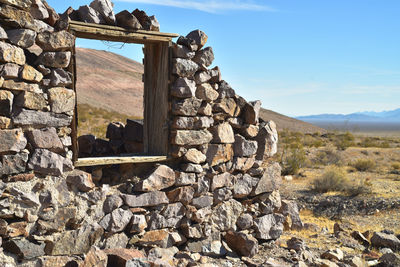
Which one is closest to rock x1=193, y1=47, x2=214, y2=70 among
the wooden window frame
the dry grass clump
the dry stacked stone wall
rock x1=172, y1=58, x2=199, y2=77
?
the dry stacked stone wall

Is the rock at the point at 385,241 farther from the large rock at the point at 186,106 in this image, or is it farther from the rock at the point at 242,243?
the large rock at the point at 186,106

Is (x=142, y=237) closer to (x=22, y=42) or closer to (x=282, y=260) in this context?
(x=282, y=260)

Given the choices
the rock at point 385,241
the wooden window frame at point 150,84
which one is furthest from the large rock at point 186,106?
the rock at point 385,241

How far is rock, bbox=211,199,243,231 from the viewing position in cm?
581

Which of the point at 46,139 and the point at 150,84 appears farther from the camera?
the point at 150,84

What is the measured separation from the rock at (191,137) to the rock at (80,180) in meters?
1.22

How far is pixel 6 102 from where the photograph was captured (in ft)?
13.2

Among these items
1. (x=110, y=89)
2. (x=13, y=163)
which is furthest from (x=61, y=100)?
(x=110, y=89)

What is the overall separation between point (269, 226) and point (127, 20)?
11.6ft

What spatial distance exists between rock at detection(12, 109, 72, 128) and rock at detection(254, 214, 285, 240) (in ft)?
10.4

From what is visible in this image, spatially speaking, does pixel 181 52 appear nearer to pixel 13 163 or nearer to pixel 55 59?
pixel 55 59

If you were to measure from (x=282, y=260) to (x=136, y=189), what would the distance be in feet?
7.20

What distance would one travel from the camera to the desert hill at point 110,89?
4012cm

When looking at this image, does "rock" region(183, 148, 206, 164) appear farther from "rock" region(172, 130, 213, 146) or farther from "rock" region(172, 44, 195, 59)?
"rock" region(172, 44, 195, 59)
